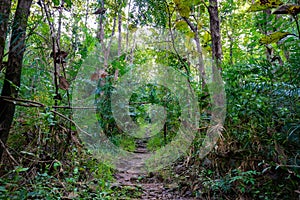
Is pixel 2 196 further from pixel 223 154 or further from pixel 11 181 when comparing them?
pixel 223 154

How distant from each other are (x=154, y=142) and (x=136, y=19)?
2473 millimetres

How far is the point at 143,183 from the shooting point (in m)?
3.30

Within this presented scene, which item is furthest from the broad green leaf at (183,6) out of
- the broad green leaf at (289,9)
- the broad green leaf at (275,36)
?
the broad green leaf at (289,9)

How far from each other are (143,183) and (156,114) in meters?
1.77

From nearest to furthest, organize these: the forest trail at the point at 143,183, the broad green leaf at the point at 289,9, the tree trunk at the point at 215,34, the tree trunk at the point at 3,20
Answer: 1. the tree trunk at the point at 3,20
2. the broad green leaf at the point at 289,9
3. the forest trail at the point at 143,183
4. the tree trunk at the point at 215,34

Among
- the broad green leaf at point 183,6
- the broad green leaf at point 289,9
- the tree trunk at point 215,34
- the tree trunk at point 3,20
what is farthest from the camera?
the broad green leaf at point 183,6

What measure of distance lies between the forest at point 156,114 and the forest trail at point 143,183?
2cm

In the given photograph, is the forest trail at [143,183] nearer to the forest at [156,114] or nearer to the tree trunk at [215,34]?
the forest at [156,114]

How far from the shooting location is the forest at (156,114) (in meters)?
1.76

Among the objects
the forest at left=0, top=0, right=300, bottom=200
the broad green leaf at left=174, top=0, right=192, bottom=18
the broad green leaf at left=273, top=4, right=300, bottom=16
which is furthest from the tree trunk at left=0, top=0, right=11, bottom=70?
the broad green leaf at left=174, top=0, right=192, bottom=18

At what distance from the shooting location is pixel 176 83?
12.8ft

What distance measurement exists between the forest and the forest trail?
16 mm

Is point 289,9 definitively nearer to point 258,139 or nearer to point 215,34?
point 258,139

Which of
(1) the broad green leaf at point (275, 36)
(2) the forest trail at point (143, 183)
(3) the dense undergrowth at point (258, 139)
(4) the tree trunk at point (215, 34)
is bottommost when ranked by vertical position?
(2) the forest trail at point (143, 183)
